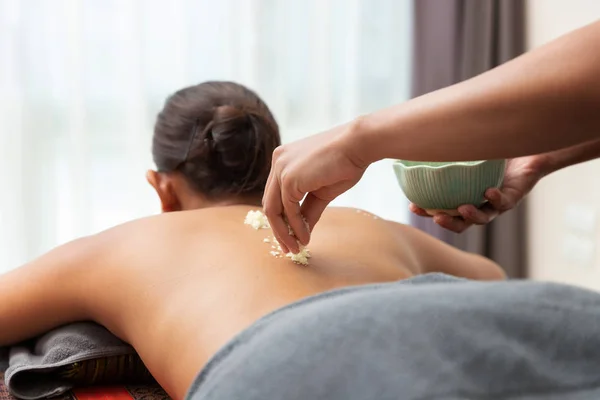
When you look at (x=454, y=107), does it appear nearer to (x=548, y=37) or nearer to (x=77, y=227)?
(x=77, y=227)

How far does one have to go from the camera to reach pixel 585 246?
113 inches

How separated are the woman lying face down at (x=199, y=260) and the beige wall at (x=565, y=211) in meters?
1.15

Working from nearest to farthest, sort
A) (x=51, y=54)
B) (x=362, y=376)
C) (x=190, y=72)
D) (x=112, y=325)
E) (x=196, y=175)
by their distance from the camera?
(x=362, y=376)
(x=112, y=325)
(x=196, y=175)
(x=51, y=54)
(x=190, y=72)

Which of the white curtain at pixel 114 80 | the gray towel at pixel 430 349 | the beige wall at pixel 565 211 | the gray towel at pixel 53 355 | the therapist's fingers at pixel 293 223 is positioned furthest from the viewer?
the beige wall at pixel 565 211

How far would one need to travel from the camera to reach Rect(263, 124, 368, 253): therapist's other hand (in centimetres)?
109

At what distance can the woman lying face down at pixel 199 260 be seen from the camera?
130 cm

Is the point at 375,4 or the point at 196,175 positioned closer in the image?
the point at 196,175

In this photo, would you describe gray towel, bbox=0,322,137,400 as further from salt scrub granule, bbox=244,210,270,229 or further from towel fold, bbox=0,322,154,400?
salt scrub granule, bbox=244,210,270,229

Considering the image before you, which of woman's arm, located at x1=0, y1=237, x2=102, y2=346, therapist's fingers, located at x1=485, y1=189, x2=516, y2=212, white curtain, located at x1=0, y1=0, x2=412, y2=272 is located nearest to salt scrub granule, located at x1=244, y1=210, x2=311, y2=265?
woman's arm, located at x1=0, y1=237, x2=102, y2=346

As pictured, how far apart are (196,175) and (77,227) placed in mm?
1046

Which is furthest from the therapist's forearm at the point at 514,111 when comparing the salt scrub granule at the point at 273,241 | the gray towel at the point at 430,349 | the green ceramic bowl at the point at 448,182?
the green ceramic bowl at the point at 448,182

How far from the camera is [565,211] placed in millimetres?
2977

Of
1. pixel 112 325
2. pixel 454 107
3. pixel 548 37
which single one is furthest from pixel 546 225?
pixel 454 107

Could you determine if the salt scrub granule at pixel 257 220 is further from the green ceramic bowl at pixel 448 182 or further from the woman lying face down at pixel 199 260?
the green ceramic bowl at pixel 448 182
